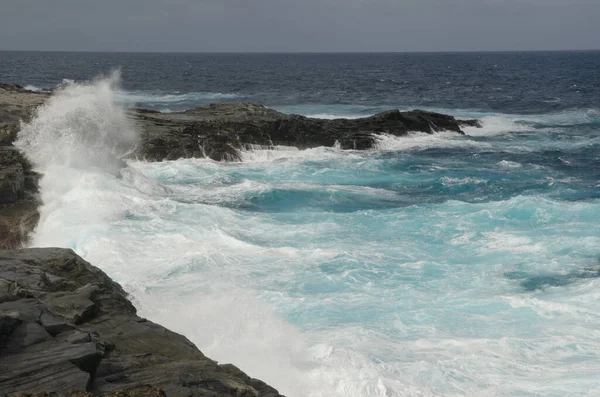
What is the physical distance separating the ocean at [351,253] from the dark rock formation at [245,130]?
3.06 ft

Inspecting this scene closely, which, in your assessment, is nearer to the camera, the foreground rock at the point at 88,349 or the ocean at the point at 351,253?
the foreground rock at the point at 88,349

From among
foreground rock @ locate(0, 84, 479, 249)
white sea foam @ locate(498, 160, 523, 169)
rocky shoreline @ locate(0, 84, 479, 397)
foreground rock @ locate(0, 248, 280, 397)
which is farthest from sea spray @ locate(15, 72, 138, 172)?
white sea foam @ locate(498, 160, 523, 169)

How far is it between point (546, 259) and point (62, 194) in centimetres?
1374

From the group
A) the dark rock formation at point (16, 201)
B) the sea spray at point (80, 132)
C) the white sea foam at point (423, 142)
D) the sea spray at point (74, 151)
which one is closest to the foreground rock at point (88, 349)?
the dark rock formation at point (16, 201)

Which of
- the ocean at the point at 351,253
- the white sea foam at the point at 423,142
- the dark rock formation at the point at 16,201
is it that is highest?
the dark rock formation at the point at 16,201

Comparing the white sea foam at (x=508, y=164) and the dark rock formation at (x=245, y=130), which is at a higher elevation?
the dark rock formation at (x=245, y=130)

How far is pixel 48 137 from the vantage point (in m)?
24.6

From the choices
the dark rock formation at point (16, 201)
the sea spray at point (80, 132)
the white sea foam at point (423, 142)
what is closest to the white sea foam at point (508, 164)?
the white sea foam at point (423, 142)

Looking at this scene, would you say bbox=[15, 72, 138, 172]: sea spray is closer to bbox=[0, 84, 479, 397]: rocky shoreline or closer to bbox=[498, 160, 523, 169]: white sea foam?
bbox=[0, 84, 479, 397]: rocky shoreline

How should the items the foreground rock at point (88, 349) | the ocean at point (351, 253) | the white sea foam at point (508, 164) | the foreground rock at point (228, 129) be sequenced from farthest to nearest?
the white sea foam at point (508, 164) < the foreground rock at point (228, 129) < the ocean at point (351, 253) < the foreground rock at point (88, 349)

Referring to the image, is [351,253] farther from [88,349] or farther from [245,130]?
[245,130]

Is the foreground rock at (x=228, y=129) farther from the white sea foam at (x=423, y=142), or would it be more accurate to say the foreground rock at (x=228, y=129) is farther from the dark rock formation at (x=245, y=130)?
the white sea foam at (x=423, y=142)

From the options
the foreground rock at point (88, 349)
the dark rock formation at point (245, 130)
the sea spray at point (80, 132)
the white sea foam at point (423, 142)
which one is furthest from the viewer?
the white sea foam at point (423, 142)

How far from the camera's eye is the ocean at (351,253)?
1166 cm
